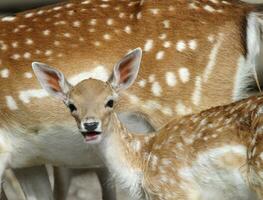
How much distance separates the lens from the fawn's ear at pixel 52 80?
6641mm

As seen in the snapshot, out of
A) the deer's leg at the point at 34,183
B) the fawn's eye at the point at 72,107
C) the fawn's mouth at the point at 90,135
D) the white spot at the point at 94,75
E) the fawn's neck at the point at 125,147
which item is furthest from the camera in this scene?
the deer's leg at the point at 34,183

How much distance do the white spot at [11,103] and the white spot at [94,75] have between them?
0.39 m

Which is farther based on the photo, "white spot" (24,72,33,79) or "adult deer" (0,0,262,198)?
"white spot" (24,72,33,79)

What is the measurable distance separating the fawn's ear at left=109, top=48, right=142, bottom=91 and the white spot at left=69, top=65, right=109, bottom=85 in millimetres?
403

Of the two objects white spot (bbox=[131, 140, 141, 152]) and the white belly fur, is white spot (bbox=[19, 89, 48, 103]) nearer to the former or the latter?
the white belly fur

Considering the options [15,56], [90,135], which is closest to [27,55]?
[15,56]

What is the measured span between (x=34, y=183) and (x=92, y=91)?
1484mm

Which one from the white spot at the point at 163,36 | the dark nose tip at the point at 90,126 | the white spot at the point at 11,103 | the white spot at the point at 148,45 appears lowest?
the white spot at the point at 11,103

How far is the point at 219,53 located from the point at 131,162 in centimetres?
89

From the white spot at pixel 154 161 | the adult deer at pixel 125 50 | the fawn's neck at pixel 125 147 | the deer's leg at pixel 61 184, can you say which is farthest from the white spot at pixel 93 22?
the deer's leg at pixel 61 184

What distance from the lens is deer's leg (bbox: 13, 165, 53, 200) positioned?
7.80 metres

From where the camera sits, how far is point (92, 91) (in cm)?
650

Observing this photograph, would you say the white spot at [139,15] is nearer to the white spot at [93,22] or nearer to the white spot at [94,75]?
the white spot at [93,22]

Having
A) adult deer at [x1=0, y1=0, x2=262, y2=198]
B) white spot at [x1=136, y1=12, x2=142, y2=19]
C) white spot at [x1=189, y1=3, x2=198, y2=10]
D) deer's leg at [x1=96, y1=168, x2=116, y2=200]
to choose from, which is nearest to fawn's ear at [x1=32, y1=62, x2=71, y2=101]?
adult deer at [x1=0, y1=0, x2=262, y2=198]
